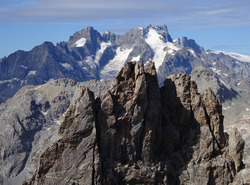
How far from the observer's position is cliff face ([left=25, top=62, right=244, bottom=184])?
49.2 metres

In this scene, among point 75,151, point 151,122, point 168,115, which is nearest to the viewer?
point 75,151

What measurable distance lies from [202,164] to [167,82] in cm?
1028

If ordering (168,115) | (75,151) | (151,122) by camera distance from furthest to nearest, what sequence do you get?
(168,115), (151,122), (75,151)

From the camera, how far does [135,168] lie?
51.1m

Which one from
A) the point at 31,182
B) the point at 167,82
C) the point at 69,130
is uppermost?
the point at 167,82

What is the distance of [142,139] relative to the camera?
5200cm

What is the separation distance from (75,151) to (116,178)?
4806 mm

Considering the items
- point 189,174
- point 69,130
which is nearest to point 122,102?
point 69,130

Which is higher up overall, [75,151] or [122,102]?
[122,102]

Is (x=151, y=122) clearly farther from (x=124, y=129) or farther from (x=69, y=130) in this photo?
(x=69, y=130)

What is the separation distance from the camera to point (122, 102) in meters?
51.9

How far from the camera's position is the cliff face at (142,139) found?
4919cm

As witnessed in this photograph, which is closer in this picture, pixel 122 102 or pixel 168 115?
pixel 122 102

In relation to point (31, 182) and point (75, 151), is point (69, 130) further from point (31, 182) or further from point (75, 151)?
point (31, 182)
